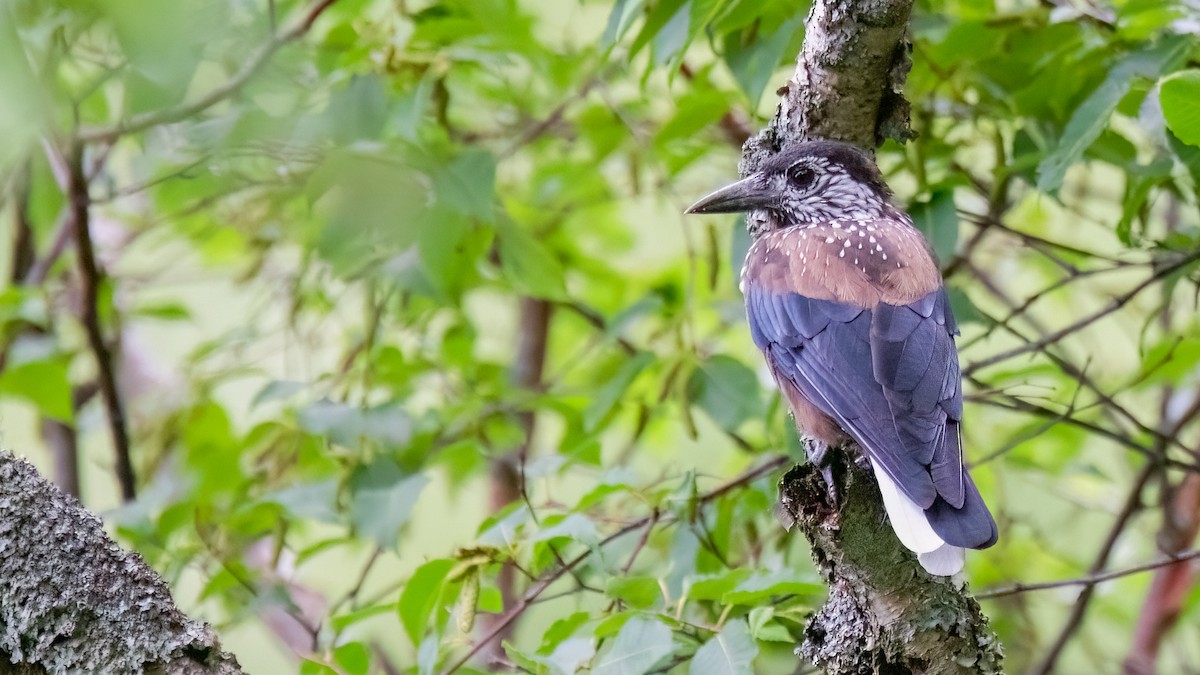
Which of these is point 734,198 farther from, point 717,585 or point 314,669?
point 314,669

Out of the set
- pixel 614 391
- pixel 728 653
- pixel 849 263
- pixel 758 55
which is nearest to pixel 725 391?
pixel 614 391

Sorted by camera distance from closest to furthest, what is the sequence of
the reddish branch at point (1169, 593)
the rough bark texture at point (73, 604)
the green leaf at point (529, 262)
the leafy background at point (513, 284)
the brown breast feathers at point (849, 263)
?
the rough bark texture at point (73, 604)
the leafy background at point (513, 284)
the brown breast feathers at point (849, 263)
the green leaf at point (529, 262)
the reddish branch at point (1169, 593)

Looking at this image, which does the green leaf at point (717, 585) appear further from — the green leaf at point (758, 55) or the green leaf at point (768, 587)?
the green leaf at point (758, 55)

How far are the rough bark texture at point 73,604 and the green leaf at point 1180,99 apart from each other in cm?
209

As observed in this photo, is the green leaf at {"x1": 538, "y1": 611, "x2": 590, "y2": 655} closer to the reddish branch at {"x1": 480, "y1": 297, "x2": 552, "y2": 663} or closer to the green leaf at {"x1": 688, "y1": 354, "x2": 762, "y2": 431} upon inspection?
the green leaf at {"x1": 688, "y1": 354, "x2": 762, "y2": 431}

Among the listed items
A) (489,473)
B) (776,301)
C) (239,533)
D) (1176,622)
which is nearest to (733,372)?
(776,301)

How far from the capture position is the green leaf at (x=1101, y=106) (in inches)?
110

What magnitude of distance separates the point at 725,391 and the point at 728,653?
1.27 meters

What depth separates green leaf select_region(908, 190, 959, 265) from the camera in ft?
10.6

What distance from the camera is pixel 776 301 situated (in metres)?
3.30

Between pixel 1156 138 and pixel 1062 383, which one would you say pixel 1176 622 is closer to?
pixel 1062 383

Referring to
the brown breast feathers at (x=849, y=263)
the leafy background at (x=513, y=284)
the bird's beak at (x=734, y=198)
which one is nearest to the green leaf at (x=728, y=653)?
the leafy background at (x=513, y=284)

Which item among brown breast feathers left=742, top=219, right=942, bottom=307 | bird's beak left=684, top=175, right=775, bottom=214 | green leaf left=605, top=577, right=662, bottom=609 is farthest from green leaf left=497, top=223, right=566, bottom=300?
green leaf left=605, top=577, right=662, bottom=609

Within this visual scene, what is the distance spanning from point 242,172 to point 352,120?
73 cm
